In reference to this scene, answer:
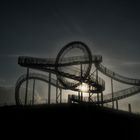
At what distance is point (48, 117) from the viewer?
21.7 m

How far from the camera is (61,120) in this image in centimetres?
2130

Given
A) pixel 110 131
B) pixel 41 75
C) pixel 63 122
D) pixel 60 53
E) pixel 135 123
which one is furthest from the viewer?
pixel 41 75

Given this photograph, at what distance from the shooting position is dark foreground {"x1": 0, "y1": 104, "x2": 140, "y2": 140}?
20531 mm

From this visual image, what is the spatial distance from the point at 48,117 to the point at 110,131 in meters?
7.61

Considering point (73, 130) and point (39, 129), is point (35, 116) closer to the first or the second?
point (39, 129)

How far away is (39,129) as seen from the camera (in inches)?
808

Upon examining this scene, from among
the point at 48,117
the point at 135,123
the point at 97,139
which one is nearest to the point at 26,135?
the point at 48,117

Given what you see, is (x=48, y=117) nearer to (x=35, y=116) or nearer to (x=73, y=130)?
(x=35, y=116)

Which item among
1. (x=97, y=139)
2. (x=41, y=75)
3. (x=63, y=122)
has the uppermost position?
(x=41, y=75)

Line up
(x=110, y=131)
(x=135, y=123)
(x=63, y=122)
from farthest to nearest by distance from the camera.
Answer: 1. (x=135, y=123)
2. (x=110, y=131)
3. (x=63, y=122)

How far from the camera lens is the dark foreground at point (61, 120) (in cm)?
2053

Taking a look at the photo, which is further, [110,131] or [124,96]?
[124,96]

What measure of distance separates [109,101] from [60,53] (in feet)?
41.8

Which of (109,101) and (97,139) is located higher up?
(109,101)
